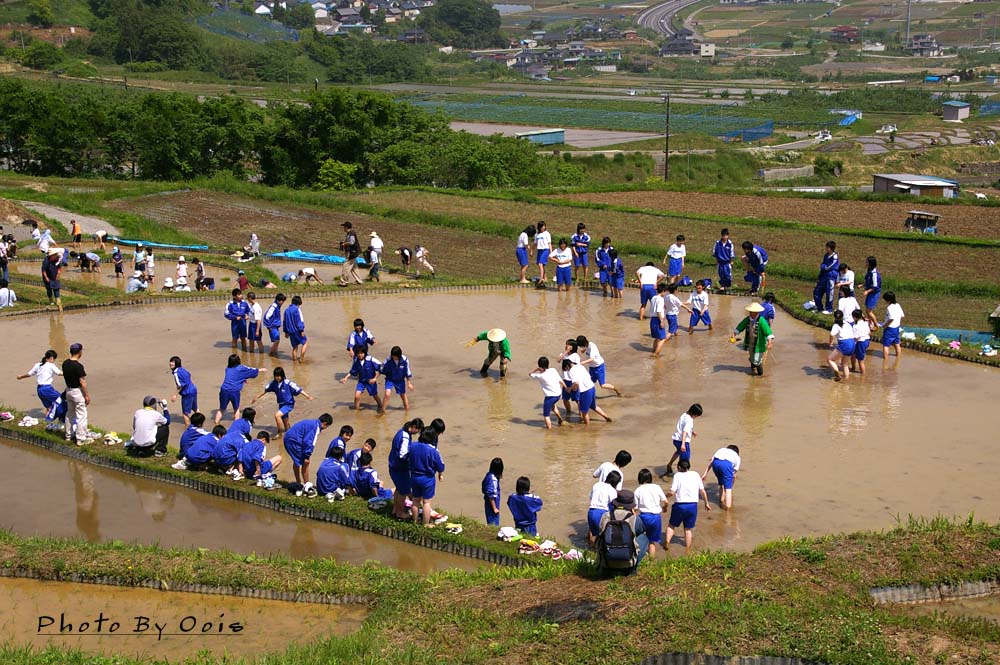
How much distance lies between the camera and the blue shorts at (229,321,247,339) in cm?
2178

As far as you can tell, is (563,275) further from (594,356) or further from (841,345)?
(594,356)

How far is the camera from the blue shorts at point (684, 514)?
13258 mm

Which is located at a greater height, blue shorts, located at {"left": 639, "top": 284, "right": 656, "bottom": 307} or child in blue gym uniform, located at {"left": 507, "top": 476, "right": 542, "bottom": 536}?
blue shorts, located at {"left": 639, "top": 284, "right": 656, "bottom": 307}

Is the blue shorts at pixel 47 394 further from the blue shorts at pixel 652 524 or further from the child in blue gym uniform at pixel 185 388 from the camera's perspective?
the blue shorts at pixel 652 524

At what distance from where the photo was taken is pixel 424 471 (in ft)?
45.3

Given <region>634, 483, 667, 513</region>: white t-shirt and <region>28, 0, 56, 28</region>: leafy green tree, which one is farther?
<region>28, 0, 56, 28</region>: leafy green tree

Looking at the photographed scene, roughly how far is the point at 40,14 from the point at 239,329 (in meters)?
105

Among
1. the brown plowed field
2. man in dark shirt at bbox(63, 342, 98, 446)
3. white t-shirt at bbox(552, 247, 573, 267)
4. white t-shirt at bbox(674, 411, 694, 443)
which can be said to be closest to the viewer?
white t-shirt at bbox(674, 411, 694, 443)

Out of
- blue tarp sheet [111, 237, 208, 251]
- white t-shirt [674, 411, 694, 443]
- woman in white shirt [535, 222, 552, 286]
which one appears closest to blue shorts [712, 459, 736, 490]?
white t-shirt [674, 411, 694, 443]

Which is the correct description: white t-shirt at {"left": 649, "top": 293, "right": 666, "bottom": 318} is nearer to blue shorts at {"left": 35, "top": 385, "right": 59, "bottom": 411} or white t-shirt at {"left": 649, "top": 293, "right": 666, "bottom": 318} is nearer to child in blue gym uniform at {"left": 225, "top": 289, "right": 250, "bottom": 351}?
child in blue gym uniform at {"left": 225, "top": 289, "right": 250, "bottom": 351}

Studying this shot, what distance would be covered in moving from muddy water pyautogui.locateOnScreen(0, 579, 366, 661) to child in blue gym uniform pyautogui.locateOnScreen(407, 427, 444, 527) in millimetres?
2184

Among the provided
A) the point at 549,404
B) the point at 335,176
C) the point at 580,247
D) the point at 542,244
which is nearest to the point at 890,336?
the point at 549,404

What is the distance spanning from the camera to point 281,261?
3253cm

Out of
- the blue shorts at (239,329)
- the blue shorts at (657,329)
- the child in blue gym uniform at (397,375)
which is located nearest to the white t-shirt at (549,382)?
the child in blue gym uniform at (397,375)
